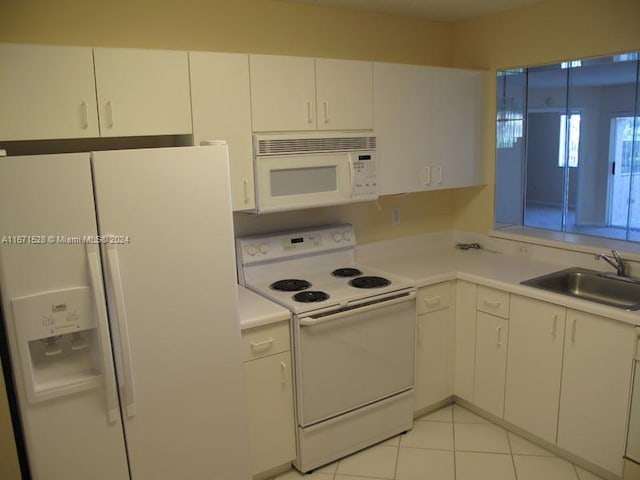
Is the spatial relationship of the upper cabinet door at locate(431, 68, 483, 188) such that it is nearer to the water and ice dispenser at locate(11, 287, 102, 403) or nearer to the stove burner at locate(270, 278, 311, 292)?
the stove burner at locate(270, 278, 311, 292)

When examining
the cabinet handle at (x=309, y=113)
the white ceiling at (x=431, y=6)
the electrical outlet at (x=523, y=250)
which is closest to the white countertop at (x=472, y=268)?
the electrical outlet at (x=523, y=250)

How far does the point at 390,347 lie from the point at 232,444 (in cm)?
102

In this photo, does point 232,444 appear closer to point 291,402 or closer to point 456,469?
point 291,402

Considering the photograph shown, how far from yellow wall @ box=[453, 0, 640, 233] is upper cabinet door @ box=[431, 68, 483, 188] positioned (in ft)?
0.48

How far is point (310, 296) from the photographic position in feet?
8.82

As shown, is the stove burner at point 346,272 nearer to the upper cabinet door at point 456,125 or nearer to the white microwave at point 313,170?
the white microwave at point 313,170

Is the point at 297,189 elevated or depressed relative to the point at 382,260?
elevated

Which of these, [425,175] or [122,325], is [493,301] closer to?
[425,175]

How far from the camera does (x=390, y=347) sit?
2887 mm

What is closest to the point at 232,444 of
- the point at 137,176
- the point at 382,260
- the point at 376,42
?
the point at 137,176

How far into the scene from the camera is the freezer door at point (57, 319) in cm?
177

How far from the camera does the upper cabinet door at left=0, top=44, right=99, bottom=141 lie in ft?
6.65

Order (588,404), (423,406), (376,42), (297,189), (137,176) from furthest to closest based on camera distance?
1. (376,42)
2. (423,406)
3. (297,189)
4. (588,404)
5. (137,176)

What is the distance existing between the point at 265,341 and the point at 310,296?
338 millimetres
